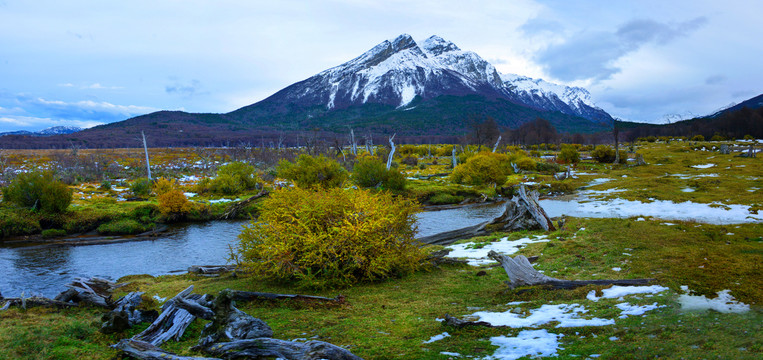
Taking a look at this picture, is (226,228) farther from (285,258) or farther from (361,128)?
(361,128)

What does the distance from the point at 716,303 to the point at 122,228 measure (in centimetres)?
2930

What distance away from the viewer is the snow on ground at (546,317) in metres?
6.55

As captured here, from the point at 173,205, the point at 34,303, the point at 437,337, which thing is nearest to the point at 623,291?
the point at 437,337

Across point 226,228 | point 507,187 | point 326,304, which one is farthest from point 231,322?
point 507,187

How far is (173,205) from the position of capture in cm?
2911

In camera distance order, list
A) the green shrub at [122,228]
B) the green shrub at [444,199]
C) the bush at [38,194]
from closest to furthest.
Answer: the green shrub at [122,228] < the bush at [38,194] < the green shrub at [444,199]

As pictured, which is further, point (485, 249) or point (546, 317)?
point (485, 249)

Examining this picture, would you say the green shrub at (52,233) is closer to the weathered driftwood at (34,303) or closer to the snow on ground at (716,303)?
the weathered driftwood at (34,303)

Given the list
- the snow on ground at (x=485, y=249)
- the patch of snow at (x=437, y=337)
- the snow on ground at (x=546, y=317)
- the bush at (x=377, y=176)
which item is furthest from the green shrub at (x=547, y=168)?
the patch of snow at (x=437, y=337)

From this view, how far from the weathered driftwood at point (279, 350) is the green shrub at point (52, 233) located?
25468 mm

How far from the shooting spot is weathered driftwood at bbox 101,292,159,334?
22.8 ft

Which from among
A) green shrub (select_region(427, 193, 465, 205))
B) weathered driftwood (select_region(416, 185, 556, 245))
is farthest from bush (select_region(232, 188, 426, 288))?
green shrub (select_region(427, 193, 465, 205))

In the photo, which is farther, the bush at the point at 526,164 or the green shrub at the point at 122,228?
the bush at the point at 526,164

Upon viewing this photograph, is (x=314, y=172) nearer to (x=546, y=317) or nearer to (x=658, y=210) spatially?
(x=658, y=210)
